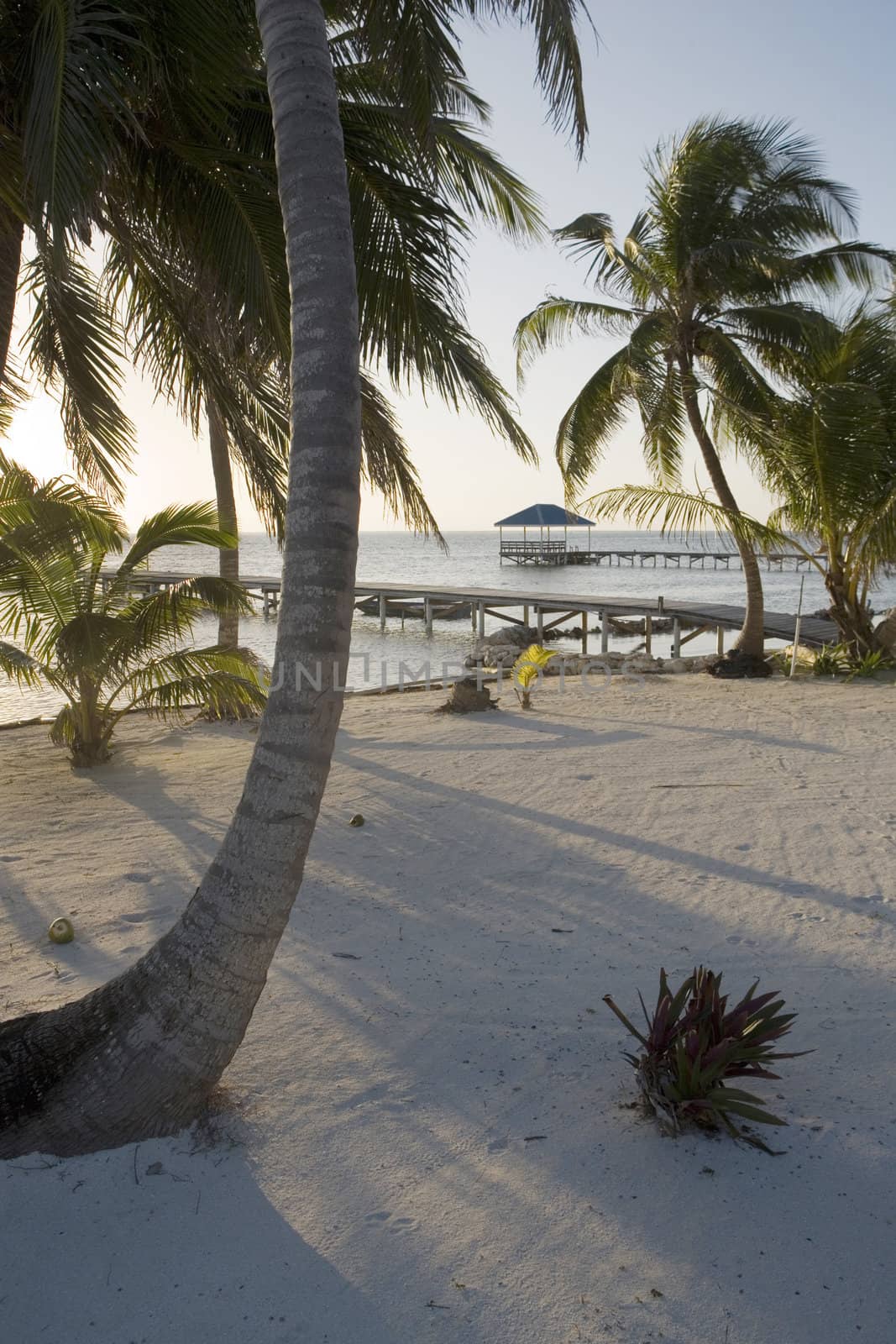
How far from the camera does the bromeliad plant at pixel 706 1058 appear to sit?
2.81m

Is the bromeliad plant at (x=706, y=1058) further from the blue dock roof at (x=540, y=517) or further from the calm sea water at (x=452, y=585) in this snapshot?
the blue dock roof at (x=540, y=517)

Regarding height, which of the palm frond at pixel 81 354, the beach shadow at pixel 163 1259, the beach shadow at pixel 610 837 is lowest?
the beach shadow at pixel 163 1259

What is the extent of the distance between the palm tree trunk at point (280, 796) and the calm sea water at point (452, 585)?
2508mm

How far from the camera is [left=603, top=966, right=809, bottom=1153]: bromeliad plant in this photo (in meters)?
2.81

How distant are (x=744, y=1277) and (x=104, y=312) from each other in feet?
18.8

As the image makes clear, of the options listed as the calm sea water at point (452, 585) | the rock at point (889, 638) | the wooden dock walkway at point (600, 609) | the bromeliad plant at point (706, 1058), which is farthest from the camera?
the calm sea water at point (452, 585)

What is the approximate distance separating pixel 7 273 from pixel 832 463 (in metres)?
9.27

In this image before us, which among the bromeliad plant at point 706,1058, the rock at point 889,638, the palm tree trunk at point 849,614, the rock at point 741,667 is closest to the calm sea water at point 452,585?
the bromeliad plant at point 706,1058

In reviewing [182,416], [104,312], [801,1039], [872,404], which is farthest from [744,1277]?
[872,404]

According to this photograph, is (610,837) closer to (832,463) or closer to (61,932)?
(61,932)

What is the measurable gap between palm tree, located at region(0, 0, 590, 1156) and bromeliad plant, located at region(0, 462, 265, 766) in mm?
4502

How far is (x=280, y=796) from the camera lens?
2.64 meters

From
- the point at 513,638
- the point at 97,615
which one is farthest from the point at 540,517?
the point at 97,615

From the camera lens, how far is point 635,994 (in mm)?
3750
